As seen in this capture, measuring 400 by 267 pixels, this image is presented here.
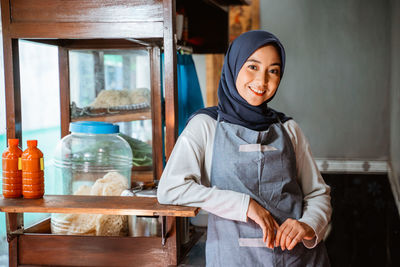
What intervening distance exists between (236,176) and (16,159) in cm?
90

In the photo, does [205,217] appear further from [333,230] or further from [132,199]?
[333,230]

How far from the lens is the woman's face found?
4.92ft

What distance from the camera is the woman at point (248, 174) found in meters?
1.47

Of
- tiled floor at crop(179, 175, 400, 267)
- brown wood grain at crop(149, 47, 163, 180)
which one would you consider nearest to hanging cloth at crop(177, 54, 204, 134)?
brown wood grain at crop(149, 47, 163, 180)

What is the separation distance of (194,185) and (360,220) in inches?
106

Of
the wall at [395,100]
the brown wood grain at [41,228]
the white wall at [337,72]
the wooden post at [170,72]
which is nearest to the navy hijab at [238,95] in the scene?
the wooden post at [170,72]

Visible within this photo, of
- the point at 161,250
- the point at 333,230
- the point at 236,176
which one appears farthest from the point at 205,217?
the point at 333,230

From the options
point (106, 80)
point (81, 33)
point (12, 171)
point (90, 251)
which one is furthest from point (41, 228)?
point (81, 33)

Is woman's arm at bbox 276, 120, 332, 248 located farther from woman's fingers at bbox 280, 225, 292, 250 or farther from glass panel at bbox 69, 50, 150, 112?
glass panel at bbox 69, 50, 150, 112

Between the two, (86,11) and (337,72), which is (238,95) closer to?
(86,11)

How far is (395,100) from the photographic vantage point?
323 centimetres

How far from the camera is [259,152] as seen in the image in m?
1.50

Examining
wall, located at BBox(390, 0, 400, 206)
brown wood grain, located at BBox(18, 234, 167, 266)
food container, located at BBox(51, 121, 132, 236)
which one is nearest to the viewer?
brown wood grain, located at BBox(18, 234, 167, 266)

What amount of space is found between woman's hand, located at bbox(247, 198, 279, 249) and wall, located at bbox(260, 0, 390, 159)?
2.47m
